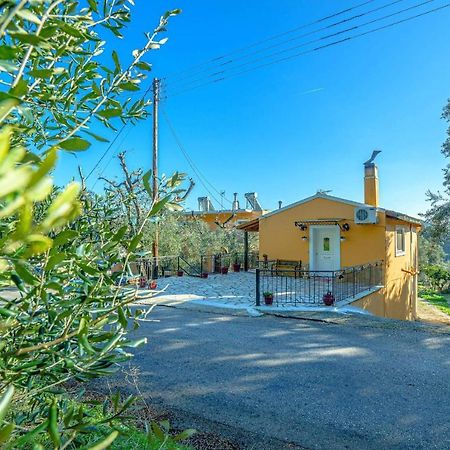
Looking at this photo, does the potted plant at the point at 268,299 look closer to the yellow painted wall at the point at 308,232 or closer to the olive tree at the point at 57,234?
the yellow painted wall at the point at 308,232

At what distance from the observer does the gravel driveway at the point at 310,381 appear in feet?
11.2

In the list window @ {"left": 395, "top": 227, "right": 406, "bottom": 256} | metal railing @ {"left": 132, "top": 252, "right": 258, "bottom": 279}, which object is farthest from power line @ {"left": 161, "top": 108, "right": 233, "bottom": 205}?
window @ {"left": 395, "top": 227, "right": 406, "bottom": 256}

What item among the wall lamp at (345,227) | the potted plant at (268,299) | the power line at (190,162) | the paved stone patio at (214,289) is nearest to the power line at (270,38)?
the power line at (190,162)

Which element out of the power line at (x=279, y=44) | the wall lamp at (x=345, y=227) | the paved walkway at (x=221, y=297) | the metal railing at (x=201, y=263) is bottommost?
the paved walkway at (x=221, y=297)

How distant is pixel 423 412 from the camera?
3.79m

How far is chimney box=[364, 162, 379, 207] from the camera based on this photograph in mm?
14891

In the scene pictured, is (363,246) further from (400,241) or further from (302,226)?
(400,241)

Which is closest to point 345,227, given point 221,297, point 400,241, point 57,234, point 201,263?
point 400,241

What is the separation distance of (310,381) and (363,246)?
10588 mm

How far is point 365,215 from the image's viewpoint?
13.7 metres

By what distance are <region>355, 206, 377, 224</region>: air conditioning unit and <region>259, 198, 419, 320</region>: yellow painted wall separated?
0.42 meters

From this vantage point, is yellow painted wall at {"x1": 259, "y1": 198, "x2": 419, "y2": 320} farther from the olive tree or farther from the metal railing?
the olive tree

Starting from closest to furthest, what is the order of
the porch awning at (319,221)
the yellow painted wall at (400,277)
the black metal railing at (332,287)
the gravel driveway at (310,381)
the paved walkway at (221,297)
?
the gravel driveway at (310,381), the paved walkway at (221,297), the black metal railing at (332,287), the yellow painted wall at (400,277), the porch awning at (319,221)

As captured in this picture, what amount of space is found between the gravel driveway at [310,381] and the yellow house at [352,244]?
18.5ft
